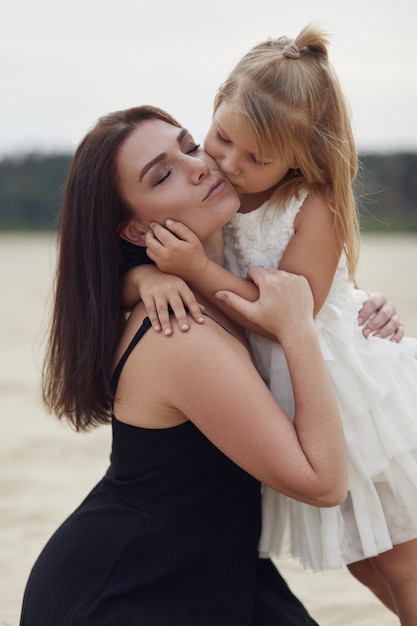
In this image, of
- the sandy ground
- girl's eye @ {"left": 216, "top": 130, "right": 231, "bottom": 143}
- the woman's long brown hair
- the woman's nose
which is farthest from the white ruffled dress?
the sandy ground

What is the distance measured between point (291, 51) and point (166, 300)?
956 mm

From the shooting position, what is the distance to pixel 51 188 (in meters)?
26.8

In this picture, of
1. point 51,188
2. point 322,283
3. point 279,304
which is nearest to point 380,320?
point 322,283

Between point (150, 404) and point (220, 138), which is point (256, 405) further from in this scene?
point (220, 138)

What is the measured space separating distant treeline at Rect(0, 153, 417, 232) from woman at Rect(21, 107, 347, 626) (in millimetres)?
24231

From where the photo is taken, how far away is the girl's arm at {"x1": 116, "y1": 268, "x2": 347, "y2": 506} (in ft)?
8.33

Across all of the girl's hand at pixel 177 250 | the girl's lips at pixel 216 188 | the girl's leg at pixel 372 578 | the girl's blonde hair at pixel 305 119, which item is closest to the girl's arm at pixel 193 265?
the girl's hand at pixel 177 250

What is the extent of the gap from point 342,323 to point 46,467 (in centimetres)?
350

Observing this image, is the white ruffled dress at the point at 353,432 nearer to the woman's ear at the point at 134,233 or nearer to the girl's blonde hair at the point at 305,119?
the girl's blonde hair at the point at 305,119

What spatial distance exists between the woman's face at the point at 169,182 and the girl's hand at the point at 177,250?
40 mm

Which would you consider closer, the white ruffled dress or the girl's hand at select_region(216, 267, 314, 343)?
the girl's hand at select_region(216, 267, 314, 343)

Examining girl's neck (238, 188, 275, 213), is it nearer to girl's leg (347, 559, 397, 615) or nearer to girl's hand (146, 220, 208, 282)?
girl's hand (146, 220, 208, 282)

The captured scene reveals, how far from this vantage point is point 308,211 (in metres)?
2.98

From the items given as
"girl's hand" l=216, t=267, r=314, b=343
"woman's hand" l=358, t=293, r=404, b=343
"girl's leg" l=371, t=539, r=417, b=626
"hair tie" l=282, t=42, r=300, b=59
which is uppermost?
"hair tie" l=282, t=42, r=300, b=59
